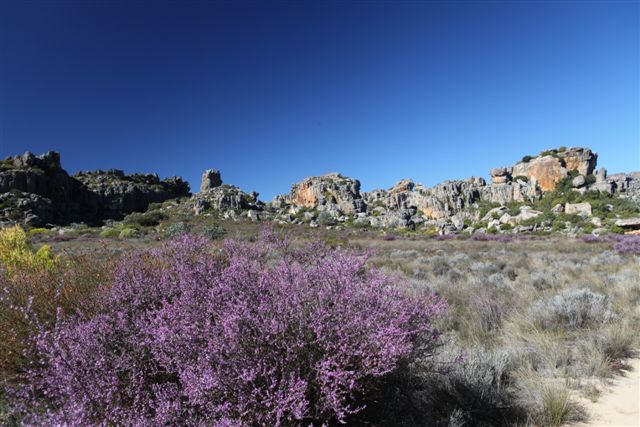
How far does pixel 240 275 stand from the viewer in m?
2.92

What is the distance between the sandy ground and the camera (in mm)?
3284

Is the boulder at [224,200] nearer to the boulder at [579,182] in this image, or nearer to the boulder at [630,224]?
the boulder at [630,224]

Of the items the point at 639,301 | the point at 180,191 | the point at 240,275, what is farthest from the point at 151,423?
the point at 180,191

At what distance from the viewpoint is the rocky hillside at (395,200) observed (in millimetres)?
45781

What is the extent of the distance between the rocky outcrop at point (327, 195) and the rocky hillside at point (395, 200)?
0.30 metres

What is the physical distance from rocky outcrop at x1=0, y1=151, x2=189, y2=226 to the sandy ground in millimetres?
53595

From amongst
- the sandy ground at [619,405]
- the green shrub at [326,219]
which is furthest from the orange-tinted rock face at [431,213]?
Answer: the sandy ground at [619,405]

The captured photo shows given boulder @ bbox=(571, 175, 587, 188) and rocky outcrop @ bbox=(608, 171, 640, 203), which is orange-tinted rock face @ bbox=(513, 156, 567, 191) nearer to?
boulder @ bbox=(571, 175, 587, 188)

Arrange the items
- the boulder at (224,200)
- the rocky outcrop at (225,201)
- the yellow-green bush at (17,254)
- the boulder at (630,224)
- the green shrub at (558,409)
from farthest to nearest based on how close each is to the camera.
A: the boulder at (224,200)
the rocky outcrop at (225,201)
the boulder at (630,224)
the yellow-green bush at (17,254)
the green shrub at (558,409)

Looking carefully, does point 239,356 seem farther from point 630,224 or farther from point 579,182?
point 579,182

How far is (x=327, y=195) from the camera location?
8100 cm

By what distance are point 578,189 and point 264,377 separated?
69334mm

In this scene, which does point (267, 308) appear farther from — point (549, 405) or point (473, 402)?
point (549, 405)

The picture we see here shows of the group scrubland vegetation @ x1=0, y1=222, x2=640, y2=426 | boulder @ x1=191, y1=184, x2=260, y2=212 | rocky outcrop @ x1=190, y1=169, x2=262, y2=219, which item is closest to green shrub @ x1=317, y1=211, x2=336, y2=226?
rocky outcrop @ x1=190, y1=169, x2=262, y2=219
